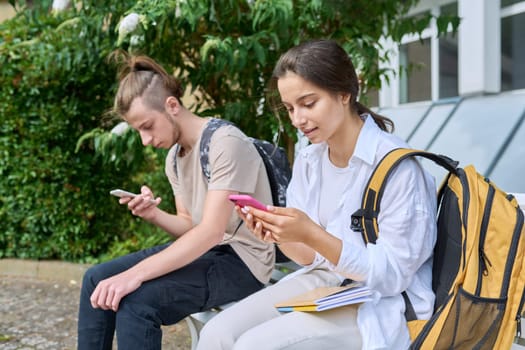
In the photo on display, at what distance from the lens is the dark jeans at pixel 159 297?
A: 1965mm

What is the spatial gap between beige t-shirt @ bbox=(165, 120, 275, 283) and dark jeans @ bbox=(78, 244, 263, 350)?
0.06m

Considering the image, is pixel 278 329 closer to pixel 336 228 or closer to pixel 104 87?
pixel 336 228

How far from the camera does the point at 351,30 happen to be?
317cm

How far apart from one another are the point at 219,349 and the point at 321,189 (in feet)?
2.07

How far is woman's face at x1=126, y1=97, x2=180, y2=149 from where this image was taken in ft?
7.48

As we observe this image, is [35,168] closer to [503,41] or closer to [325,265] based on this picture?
[325,265]

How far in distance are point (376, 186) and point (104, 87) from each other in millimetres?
4009

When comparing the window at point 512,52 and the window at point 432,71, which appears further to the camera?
the window at point 432,71

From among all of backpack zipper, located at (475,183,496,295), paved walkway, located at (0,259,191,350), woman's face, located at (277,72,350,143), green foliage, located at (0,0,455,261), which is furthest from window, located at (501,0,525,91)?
backpack zipper, located at (475,183,496,295)

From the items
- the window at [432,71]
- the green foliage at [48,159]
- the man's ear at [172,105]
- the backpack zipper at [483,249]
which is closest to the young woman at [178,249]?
the man's ear at [172,105]

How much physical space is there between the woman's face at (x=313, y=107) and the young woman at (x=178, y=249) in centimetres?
41

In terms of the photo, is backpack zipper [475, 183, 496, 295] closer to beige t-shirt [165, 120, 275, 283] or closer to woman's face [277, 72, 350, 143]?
woman's face [277, 72, 350, 143]

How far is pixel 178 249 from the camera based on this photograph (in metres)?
2.07

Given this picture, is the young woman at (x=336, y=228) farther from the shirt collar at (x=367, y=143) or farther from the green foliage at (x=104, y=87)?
the green foliage at (x=104, y=87)
